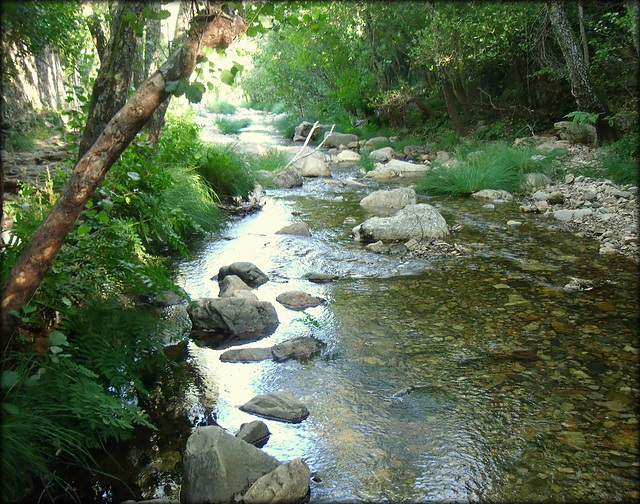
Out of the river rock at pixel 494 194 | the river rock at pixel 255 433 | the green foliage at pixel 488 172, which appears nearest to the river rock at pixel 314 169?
the green foliage at pixel 488 172

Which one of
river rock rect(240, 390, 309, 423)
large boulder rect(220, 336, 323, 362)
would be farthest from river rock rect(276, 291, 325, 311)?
river rock rect(240, 390, 309, 423)

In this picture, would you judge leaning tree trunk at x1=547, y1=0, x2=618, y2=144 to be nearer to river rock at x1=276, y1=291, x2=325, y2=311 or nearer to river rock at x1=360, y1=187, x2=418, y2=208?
river rock at x1=360, y1=187, x2=418, y2=208

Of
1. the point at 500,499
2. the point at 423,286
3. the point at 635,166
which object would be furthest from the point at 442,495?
the point at 635,166

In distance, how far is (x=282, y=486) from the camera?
2.36m

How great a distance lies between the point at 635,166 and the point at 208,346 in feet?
23.2

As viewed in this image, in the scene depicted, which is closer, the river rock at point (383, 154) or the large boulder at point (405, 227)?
the large boulder at point (405, 227)

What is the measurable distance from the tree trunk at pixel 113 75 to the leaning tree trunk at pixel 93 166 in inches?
55.7

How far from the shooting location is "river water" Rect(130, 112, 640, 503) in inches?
103

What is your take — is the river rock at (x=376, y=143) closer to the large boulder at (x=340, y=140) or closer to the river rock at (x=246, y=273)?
the large boulder at (x=340, y=140)

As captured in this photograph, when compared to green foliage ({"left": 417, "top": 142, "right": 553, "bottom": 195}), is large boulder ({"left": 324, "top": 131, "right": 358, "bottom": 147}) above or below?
above

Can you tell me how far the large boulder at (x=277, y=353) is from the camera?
3.84 meters

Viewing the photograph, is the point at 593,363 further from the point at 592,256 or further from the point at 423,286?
the point at 592,256

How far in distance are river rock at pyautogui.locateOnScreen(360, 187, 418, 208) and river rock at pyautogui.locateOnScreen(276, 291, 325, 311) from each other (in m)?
4.10

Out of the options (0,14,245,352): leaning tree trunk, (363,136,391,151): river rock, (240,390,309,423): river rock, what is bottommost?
(240,390,309,423): river rock
